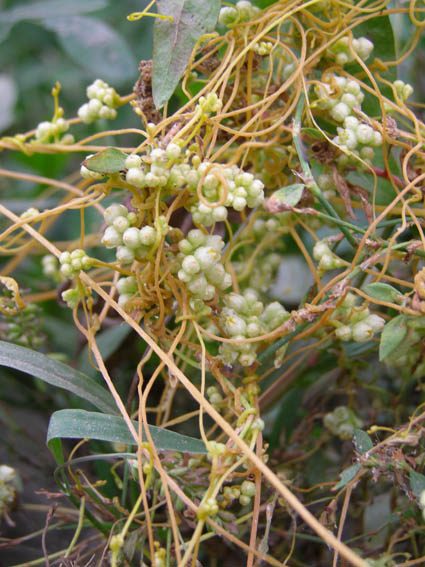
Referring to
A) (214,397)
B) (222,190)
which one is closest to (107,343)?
(214,397)

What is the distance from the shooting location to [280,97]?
678 millimetres

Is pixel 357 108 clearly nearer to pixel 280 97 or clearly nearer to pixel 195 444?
pixel 280 97

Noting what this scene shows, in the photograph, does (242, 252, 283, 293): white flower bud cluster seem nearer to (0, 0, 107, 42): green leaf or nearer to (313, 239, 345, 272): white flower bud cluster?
(313, 239, 345, 272): white flower bud cluster

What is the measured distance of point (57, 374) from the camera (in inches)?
23.6

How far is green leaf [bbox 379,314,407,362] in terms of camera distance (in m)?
0.52

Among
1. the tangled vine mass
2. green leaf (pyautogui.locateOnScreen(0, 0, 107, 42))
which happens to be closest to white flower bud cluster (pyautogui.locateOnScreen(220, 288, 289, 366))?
the tangled vine mass

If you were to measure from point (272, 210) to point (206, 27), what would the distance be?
0.25 m

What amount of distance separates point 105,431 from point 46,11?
1050 millimetres

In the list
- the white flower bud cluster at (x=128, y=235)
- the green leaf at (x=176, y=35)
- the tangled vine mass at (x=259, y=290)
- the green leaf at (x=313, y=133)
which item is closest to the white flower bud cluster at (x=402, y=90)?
the tangled vine mass at (x=259, y=290)

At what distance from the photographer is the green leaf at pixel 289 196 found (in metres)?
0.52

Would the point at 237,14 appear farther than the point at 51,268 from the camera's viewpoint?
No

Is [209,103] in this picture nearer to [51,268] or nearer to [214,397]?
[214,397]

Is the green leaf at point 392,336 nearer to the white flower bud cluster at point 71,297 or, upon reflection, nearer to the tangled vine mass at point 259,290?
the tangled vine mass at point 259,290

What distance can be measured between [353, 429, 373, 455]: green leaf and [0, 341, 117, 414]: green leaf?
0.25 metres
